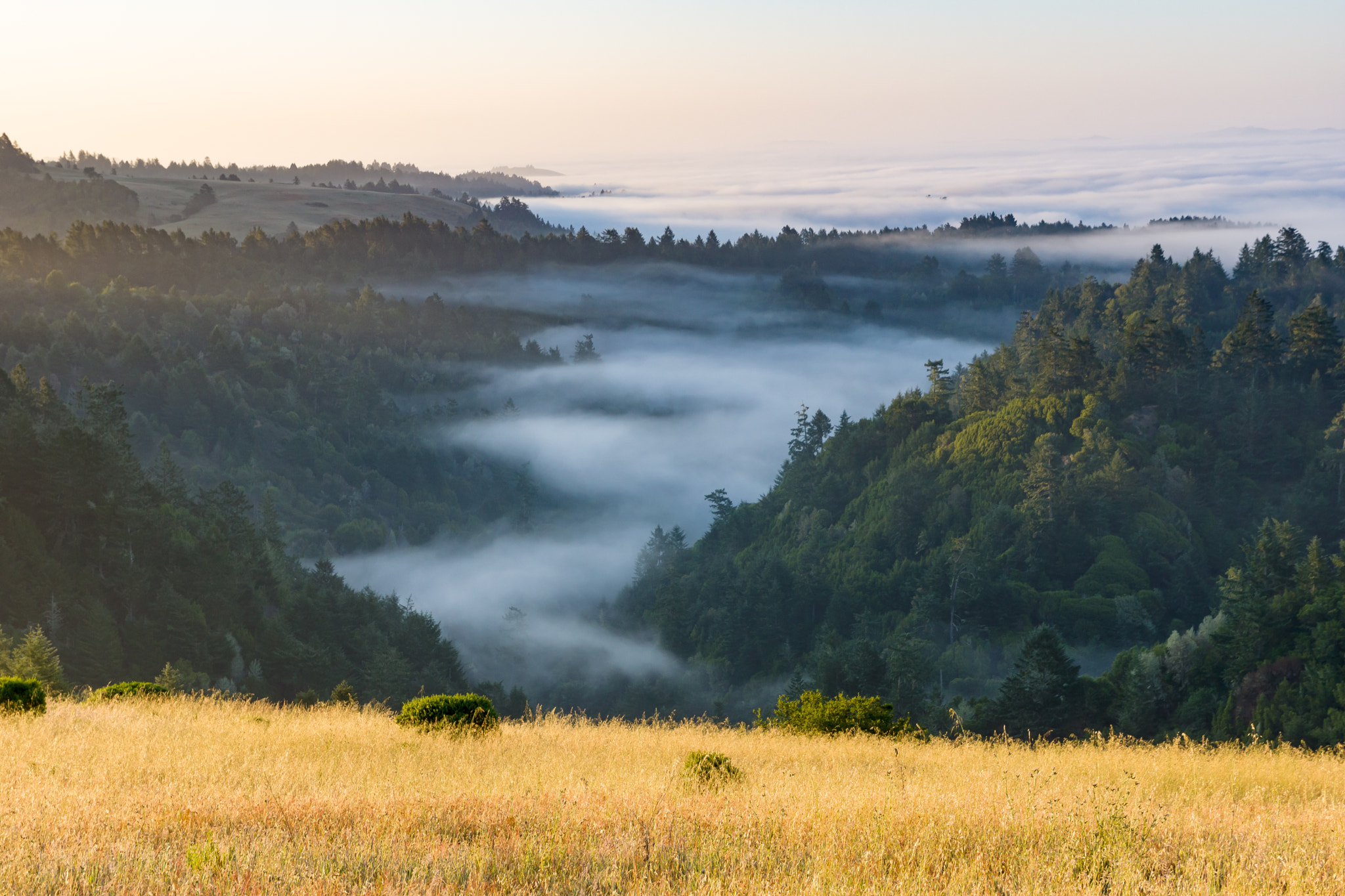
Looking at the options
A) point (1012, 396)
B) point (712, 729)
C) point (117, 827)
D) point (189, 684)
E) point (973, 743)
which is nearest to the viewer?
point (117, 827)

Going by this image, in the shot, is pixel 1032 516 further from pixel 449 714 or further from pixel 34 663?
pixel 449 714

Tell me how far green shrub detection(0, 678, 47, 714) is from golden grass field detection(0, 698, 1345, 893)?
3.30 metres

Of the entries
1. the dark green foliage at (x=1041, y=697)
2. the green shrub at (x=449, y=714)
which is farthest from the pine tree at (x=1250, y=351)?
the green shrub at (x=449, y=714)

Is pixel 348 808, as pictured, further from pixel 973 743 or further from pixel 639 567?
pixel 639 567

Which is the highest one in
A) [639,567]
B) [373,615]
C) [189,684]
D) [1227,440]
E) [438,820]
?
[438,820]

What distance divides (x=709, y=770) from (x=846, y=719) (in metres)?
9.93

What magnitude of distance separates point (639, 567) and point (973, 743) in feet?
376

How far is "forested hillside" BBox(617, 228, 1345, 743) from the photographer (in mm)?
74062

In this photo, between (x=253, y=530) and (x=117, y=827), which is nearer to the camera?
(x=117, y=827)

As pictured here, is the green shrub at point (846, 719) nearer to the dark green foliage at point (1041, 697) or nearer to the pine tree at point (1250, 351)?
the dark green foliage at point (1041, 697)

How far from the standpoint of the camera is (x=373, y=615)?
80.2 m

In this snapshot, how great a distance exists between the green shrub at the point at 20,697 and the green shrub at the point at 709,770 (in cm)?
1174

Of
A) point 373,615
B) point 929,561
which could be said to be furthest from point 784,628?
point 373,615

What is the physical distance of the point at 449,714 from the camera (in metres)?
17.1
